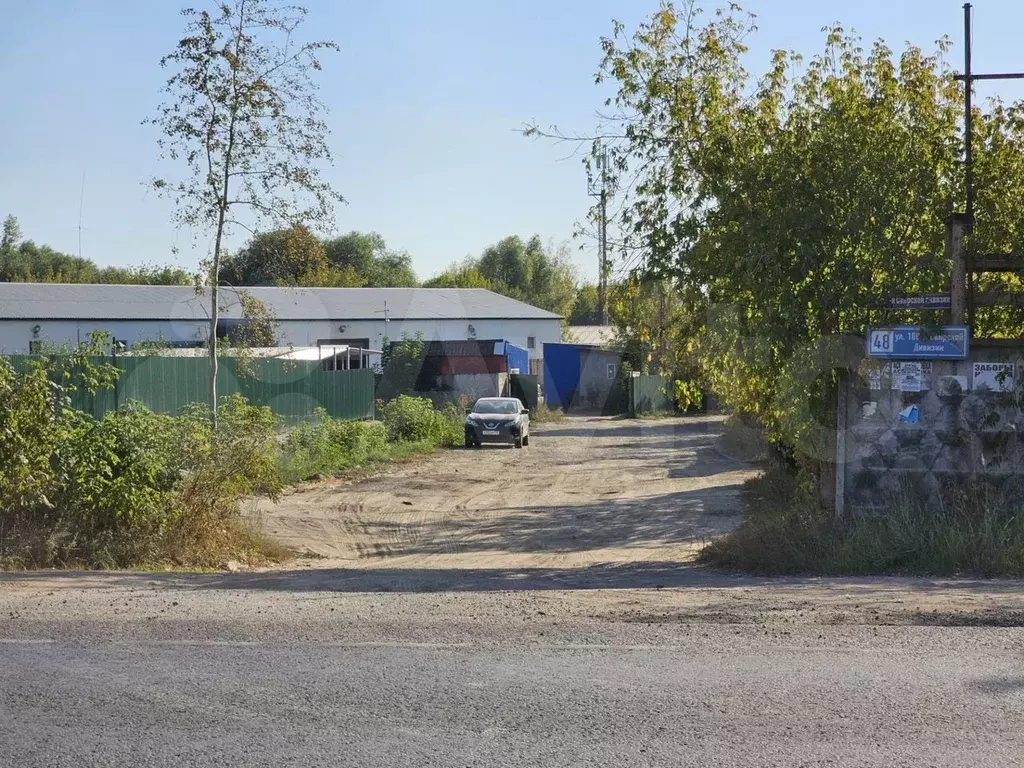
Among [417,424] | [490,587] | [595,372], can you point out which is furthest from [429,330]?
[490,587]

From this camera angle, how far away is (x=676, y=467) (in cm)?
2834

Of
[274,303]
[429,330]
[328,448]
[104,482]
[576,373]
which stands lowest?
[328,448]

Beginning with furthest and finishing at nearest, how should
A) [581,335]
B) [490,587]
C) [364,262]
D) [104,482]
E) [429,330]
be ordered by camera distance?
1. [364,262]
2. [581,335]
3. [429,330]
4. [104,482]
5. [490,587]

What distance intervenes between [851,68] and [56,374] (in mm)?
9573

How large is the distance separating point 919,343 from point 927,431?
863mm

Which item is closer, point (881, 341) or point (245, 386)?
point (881, 341)

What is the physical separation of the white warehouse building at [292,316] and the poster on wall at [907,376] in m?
29.5

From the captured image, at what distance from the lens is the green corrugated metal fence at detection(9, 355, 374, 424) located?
23.4 m

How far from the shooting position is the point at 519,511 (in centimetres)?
1980

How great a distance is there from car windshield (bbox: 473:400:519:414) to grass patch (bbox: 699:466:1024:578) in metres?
23.2

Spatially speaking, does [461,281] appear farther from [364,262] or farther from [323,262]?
[323,262]

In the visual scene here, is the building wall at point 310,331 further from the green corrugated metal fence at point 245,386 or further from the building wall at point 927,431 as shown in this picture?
the building wall at point 927,431

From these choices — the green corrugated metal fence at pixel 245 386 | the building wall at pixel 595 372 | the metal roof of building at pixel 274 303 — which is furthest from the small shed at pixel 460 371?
the building wall at pixel 595 372

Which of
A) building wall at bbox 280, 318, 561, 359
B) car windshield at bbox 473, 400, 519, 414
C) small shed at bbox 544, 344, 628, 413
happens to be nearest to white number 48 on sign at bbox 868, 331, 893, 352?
car windshield at bbox 473, 400, 519, 414
